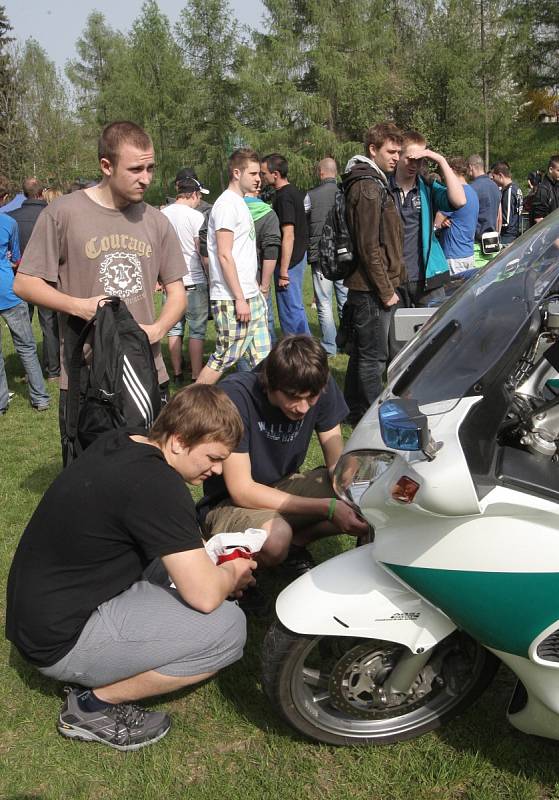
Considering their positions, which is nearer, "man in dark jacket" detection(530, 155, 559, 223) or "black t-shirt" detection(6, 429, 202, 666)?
"black t-shirt" detection(6, 429, 202, 666)

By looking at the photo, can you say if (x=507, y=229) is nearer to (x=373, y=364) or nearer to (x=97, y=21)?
(x=373, y=364)

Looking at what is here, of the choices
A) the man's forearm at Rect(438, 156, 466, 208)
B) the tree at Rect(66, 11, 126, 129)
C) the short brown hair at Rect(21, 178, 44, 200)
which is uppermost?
the tree at Rect(66, 11, 126, 129)

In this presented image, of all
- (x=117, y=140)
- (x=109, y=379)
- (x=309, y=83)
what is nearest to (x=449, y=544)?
(x=109, y=379)

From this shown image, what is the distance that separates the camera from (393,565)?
7.33 feet

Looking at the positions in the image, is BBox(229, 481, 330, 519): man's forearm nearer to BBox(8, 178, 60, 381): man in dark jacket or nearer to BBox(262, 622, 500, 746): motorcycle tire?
BBox(262, 622, 500, 746): motorcycle tire

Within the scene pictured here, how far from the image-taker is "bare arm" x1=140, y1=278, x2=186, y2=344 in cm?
369

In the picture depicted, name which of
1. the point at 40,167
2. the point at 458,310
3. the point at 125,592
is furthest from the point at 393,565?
the point at 40,167

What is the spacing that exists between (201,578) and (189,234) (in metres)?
5.05

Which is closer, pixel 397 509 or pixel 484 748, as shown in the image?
pixel 397 509

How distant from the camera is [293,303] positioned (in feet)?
24.3

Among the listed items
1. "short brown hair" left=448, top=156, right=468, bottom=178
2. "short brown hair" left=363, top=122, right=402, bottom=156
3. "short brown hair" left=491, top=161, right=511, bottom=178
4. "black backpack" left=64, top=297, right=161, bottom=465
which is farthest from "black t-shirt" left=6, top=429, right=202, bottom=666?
"short brown hair" left=491, top=161, right=511, bottom=178

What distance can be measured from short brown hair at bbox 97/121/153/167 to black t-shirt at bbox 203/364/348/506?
3.63 feet

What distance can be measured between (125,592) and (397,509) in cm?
110

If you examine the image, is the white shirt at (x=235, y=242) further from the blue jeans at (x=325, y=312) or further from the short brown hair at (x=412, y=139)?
the blue jeans at (x=325, y=312)
